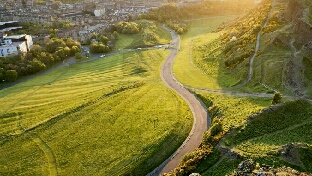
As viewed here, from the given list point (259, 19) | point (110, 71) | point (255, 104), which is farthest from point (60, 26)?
point (255, 104)

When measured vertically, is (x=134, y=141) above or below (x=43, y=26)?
below

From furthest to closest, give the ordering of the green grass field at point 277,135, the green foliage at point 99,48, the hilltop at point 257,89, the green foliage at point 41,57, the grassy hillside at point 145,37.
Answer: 1. the grassy hillside at point 145,37
2. the green foliage at point 99,48
3. the green foliage at point 41,57
4. the hilltop at point 257,89
5. the green grass field at point 277,135

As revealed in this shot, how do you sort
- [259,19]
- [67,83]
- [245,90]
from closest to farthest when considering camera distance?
[245,90]
[67,83]
[259,19]

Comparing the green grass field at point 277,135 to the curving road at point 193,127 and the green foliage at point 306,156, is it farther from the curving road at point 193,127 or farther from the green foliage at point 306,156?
the curving road at point 193,127

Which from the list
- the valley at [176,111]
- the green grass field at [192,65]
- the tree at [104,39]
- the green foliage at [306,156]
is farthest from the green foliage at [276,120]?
the tree at [104,39]

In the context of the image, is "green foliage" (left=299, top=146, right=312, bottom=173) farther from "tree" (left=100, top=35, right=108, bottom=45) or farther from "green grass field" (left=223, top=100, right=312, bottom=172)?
"tree" (left=100, top=35, right=108, bottom=45)

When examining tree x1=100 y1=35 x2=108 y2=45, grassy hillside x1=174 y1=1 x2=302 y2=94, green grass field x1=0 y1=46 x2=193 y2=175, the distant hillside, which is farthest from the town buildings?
the distant hillside

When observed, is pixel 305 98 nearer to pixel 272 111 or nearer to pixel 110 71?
pixel 272 111
